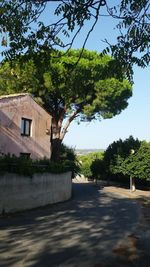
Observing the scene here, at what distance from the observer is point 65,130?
138 ft

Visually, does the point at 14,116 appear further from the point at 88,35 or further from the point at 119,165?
the point at 88,35

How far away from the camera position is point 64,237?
1425cm

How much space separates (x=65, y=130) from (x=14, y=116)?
11001 mm

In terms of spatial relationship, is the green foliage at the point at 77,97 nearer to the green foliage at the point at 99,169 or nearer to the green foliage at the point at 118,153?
the green foliage at the point at 118,153

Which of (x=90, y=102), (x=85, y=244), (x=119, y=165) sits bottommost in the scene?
(x=85, y=244)

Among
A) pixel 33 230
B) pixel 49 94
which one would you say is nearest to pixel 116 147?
pixel 49 94

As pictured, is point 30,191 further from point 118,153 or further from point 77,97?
point 118,153

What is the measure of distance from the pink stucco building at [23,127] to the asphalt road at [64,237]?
8271mm

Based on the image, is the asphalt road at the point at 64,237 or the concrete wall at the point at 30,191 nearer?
the asphalt road at the point at 64,237

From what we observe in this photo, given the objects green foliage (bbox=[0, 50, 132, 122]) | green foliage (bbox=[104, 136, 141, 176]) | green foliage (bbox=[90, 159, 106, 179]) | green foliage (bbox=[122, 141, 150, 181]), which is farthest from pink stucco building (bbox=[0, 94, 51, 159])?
green foliage (bbox=[90, 159, 106, 179])

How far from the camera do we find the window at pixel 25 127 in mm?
32906

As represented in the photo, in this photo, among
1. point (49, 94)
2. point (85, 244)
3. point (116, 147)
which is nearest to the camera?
point (85, 244)

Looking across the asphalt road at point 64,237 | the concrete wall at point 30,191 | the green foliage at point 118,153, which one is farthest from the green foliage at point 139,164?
the asphalt road at point 64,237

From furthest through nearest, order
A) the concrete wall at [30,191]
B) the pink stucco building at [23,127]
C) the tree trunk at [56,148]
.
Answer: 1. the tree trunk at [56,148]
2. the pink stucco building at [23,127]
3. the concrete wall at [30,191]
